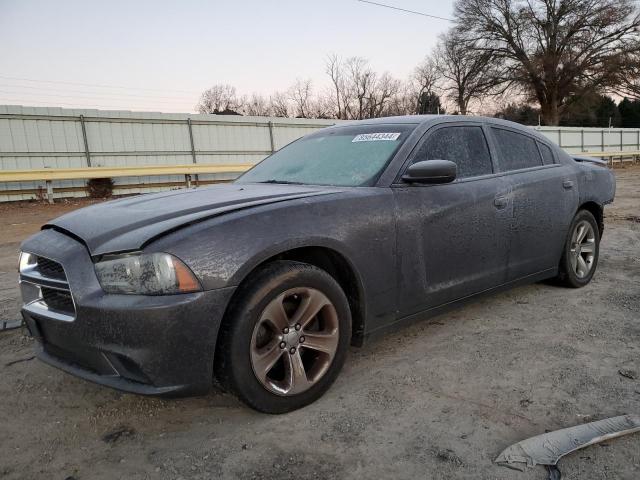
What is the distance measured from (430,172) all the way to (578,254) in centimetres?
235

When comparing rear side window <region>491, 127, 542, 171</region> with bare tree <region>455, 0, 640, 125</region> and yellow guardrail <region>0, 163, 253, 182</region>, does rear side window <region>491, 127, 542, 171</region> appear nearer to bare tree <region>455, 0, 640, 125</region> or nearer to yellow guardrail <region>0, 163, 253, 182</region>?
yellow guardrail <region>0, 163, 253, 182</region>

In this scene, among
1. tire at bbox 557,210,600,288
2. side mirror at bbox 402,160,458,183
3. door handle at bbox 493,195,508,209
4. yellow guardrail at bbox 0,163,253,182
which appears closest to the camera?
side mirror at bbox 402,160,458,183

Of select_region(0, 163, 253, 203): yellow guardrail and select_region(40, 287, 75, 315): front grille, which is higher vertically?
select_region(0, 163, 253, 203): yellow guardrail

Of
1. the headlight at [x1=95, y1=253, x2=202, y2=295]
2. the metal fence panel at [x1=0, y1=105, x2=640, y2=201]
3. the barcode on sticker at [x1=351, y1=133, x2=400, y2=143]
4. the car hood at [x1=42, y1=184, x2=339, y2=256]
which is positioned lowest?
the headlight at [x1=95, y1=253, x2=202, y2=295]

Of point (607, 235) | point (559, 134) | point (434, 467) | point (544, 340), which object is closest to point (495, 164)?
point (544, 340)

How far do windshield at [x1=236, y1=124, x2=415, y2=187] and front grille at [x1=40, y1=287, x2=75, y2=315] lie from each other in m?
1.53

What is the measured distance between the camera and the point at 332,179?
118 inches

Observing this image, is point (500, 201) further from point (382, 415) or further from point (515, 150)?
point (382, 415)

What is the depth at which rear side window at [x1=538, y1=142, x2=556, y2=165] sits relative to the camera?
4.06 metres

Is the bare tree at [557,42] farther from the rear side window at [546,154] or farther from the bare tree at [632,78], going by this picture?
the rear side window at [546,154]

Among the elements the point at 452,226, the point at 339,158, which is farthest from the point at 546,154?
the point at 339,158

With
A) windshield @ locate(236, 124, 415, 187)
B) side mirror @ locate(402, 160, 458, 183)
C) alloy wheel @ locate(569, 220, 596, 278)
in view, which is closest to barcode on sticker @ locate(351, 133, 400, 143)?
windshield @ locate(236, 124, 415, 187)

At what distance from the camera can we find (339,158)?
322 cm

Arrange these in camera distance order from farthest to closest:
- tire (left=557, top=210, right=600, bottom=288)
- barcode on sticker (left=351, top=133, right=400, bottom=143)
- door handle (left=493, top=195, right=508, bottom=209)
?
tire (left=557, top=210, right=600, bottom=288)
door handle (left=493, top=195, right=508, bottom=209)
barcode on sticker (left=351, top=133, right=400, bottom=143)
